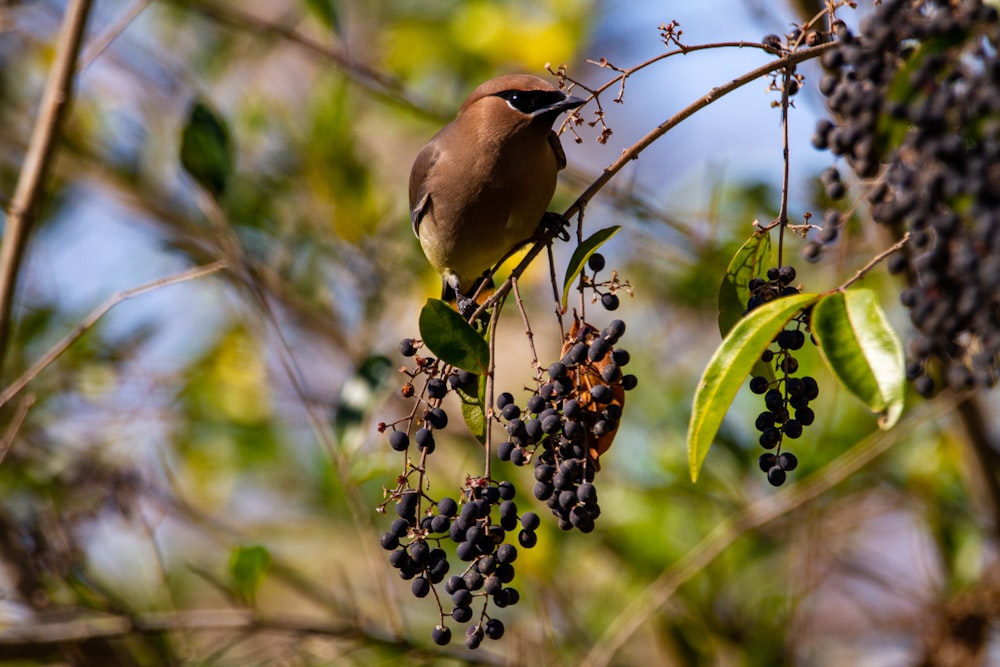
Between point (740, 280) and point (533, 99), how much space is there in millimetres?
1003

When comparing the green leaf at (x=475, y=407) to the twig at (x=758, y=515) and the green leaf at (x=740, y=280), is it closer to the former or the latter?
the green leaf at (x=740, y=280)

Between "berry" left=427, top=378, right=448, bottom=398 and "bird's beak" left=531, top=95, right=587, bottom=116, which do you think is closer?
"berry" left=427, top=378, right=448, bottom=398

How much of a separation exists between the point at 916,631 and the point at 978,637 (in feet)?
0.92

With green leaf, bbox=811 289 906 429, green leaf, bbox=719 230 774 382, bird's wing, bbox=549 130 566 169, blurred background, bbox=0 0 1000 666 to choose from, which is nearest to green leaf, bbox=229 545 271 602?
blurred background, bbox=0 0 1000 666

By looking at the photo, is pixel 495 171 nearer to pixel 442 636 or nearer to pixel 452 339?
pixel 452 339

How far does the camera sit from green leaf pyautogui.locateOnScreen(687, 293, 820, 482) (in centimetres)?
132

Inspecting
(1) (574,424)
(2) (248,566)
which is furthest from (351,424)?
(1) (574,424)

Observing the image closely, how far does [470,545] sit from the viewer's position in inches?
60.1

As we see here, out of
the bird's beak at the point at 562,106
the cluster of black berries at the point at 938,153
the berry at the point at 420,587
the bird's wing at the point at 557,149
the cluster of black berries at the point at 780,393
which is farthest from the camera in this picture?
the bird's wing at the point at 557,149

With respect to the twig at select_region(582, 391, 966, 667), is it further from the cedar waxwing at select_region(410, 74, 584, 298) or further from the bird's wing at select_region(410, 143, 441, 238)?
the bird's wing at select_region(410, 143, 441, 238)

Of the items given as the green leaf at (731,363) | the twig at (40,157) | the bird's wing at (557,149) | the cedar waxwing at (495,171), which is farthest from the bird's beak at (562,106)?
the green leaf at (731,363)

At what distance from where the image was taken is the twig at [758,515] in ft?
8.79

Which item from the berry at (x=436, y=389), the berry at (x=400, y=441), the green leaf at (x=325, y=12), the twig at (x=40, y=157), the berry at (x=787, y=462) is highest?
the green leaf at (x=325, y=12)

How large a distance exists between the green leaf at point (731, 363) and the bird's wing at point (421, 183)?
4.99ft
